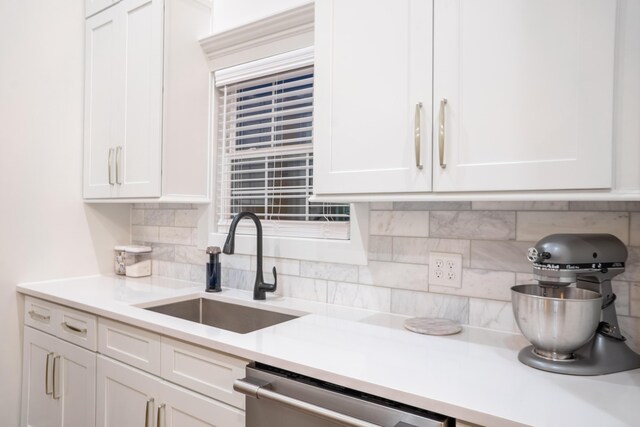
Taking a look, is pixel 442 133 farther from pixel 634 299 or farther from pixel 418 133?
pixel 634 299

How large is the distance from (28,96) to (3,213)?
0.62m

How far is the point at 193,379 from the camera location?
145 cm

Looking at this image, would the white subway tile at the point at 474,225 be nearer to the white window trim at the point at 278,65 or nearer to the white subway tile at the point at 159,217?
the white window trim at the point at 278,65

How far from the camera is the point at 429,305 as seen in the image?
5.32 ft

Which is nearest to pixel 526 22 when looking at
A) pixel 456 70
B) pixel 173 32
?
pixel 456 70

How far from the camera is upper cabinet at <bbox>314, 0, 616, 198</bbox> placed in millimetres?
1038

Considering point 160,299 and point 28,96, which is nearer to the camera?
point 160,299

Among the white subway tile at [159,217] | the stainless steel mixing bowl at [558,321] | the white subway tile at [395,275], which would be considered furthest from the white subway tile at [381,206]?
the white subway tile at [159,217]

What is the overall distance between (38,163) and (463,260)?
7.27 ft

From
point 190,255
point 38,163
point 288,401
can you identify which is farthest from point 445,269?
point 38,163

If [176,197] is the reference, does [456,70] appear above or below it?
above

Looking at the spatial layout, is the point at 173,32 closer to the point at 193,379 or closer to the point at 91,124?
the point at 91,124

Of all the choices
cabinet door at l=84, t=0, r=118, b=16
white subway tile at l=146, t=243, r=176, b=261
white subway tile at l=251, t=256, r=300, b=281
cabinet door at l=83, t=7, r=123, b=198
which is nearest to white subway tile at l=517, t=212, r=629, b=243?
white subway tile at l=251, t=256, r=300, b=281

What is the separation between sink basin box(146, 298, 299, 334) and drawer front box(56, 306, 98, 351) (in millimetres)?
238
